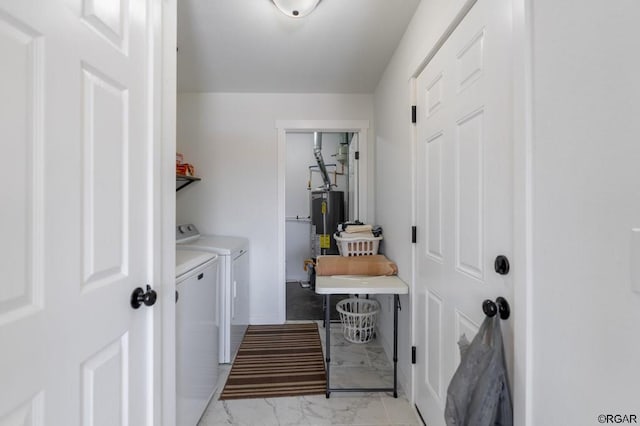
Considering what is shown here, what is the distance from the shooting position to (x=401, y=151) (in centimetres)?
193

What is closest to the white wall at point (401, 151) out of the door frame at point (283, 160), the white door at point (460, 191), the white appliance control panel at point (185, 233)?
the white door at point (460, 191)

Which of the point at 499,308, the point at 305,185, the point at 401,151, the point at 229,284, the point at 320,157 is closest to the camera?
the point at 499,308

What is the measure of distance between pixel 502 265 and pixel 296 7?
1653mm

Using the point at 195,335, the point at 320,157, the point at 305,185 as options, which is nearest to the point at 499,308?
the point at 195,335

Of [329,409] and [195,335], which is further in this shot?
[329,409]

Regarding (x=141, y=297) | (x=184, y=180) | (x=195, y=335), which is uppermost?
(x=184, y=180)

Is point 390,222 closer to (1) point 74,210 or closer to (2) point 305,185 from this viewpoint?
(1) point 74,210

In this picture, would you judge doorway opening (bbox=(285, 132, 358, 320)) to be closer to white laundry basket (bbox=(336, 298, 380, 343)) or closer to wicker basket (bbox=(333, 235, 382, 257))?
white laundry basket (bbox=(336, 298, 380, 343))

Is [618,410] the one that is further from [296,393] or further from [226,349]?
[226,349]

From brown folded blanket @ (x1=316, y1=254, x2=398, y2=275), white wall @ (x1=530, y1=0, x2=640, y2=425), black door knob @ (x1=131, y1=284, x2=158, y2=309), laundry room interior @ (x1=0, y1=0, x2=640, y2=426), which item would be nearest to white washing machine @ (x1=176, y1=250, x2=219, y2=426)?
laundry room interior @ (x1=0, y1=0, x2=640, y2=426)

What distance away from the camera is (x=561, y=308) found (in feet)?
2.22

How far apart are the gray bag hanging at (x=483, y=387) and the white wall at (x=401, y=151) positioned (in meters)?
0.86

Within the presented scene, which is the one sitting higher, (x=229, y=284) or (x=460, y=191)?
(x=460, y=191)

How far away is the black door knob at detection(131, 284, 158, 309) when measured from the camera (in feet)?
2.94
